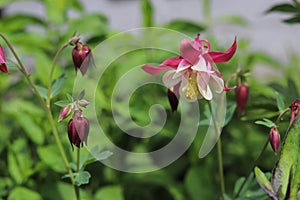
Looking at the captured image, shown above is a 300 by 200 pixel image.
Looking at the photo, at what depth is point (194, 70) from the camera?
103cm

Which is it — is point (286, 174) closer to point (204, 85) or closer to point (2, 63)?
point (204, 85)

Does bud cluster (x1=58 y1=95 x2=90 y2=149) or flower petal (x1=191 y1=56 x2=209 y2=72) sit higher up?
flower petal (x1=191 y1=56 x2=209 y2=72)

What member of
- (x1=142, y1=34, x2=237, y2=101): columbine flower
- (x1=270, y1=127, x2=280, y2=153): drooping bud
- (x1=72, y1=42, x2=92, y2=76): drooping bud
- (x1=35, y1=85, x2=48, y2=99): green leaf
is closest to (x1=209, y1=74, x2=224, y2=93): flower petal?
(x1=142, y1=34, x2=237, y2=101): columbine flower

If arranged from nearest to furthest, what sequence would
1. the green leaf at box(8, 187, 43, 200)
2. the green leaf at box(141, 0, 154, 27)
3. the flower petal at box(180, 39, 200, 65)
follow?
1. the flower petal at box(180, 39, 200, 65)
2. the green leaf at box(8, 187, 43, 200)
3. the green leaf at box(141, 0, 154, 27)

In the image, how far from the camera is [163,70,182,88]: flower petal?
1.03 metres

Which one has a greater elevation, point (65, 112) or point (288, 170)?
point (65, 112)

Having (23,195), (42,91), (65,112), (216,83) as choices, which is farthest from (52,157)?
(216,83)

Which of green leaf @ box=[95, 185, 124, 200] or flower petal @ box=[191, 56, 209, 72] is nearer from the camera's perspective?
flower petal @ box=[191, 56, 209, 72]

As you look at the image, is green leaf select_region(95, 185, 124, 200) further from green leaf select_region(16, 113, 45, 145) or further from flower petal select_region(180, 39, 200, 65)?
flower petal select_region(180, 39, 200, 65)

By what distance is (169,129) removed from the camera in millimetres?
1599

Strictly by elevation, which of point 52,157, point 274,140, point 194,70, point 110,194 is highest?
point 194,70

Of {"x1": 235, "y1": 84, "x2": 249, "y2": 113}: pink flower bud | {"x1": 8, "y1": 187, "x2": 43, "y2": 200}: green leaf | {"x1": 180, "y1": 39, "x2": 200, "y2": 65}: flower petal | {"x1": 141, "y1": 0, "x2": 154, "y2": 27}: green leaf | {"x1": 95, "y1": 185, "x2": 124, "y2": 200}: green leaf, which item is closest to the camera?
{"x1": 180, "y1": 39, "x2": 200, "y2": 65}: flower petal

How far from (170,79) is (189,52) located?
93mm

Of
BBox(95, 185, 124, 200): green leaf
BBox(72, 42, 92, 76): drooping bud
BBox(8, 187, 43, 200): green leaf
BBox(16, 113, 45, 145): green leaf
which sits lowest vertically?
BBox(95, 185, 124, 200): green leaf
